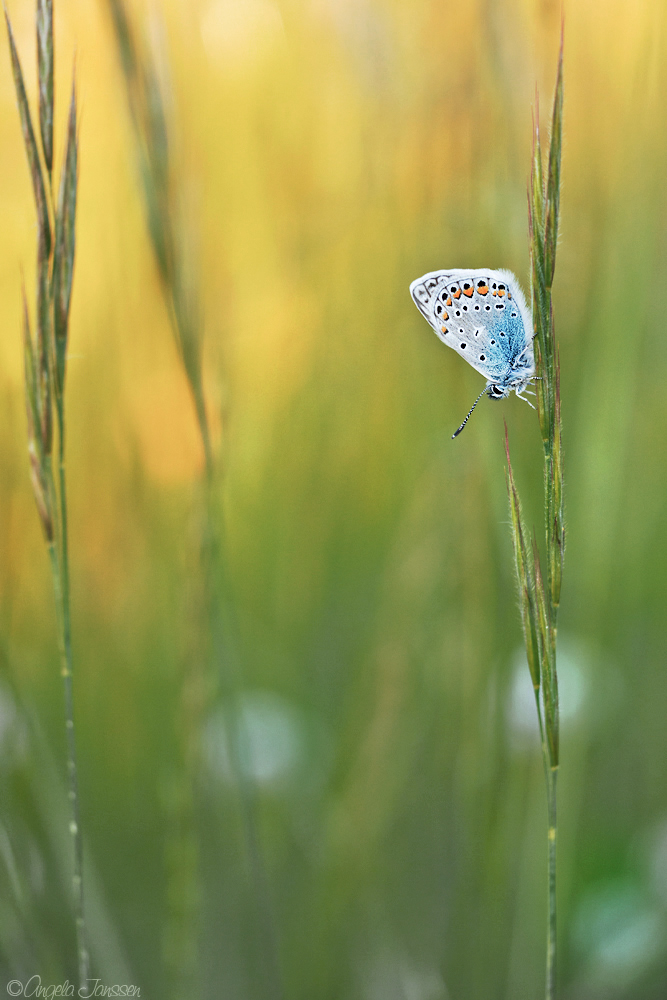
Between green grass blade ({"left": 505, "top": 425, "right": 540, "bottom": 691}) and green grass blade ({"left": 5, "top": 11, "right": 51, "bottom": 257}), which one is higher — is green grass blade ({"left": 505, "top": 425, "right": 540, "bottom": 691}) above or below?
below

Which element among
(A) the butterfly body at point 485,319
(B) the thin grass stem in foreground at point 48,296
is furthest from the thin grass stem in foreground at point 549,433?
(B) the thin grass stem in foreground at point 48,296

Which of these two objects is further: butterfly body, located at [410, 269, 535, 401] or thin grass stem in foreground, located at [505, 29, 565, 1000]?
butterfly body, located at [410, 269, 535, 401]

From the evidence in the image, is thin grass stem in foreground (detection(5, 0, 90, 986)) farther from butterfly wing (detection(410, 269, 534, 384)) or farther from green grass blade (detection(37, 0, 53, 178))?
butterfly wing (detection(410, 269, 534, 384))

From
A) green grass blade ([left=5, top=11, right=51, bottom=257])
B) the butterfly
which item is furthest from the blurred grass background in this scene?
green grass blade ([left=5, top=11, right=51, bottom=257])

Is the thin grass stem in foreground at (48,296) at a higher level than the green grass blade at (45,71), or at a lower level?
lower

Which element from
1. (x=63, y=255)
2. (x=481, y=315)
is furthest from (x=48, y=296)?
(x=481, y=315)

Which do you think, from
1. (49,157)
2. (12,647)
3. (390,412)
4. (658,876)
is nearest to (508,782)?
(658,876)

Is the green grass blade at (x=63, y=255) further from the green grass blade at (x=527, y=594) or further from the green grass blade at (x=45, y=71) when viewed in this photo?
the green grass blade at (x=527, y=594)
